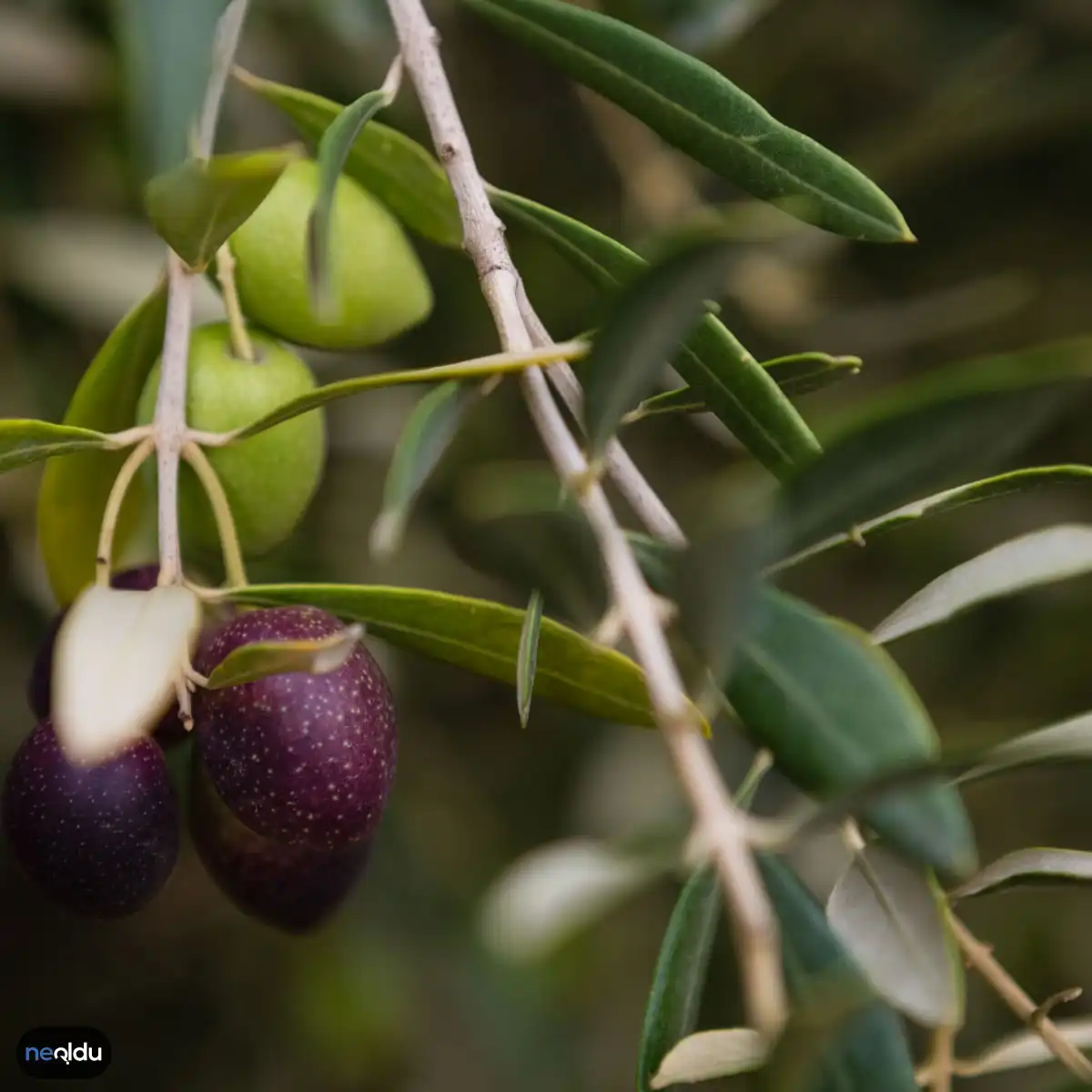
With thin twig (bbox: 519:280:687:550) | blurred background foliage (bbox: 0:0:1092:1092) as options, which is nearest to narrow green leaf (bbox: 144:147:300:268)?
thin twig (bbox: 519:280:687:550)

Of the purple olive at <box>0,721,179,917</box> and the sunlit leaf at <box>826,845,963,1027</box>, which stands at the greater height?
the purple olive at <box>0,721,179,917</box>

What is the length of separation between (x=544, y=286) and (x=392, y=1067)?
100 cm

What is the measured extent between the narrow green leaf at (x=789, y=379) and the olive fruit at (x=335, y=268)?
0.59ft

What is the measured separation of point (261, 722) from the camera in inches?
21.8

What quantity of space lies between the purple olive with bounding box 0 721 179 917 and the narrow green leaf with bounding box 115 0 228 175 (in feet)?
0.87

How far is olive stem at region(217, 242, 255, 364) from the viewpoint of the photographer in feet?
2.27

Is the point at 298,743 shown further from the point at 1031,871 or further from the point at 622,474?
the point at 1031,871

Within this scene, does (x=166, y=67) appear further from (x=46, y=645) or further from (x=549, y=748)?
(x=549, y=748)

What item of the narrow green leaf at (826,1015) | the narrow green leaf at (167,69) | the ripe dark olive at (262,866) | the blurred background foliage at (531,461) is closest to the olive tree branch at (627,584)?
the narrow green leaf at (826,1015)

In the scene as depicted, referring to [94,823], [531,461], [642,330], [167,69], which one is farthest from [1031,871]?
[531,461]

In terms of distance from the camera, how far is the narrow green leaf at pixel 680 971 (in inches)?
21.8

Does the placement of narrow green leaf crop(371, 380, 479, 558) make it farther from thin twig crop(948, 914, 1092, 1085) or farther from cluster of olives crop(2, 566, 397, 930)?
thin twig crop(948, 914, 1092, 1085)

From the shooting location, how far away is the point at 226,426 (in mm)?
677

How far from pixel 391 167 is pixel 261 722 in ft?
1.08
